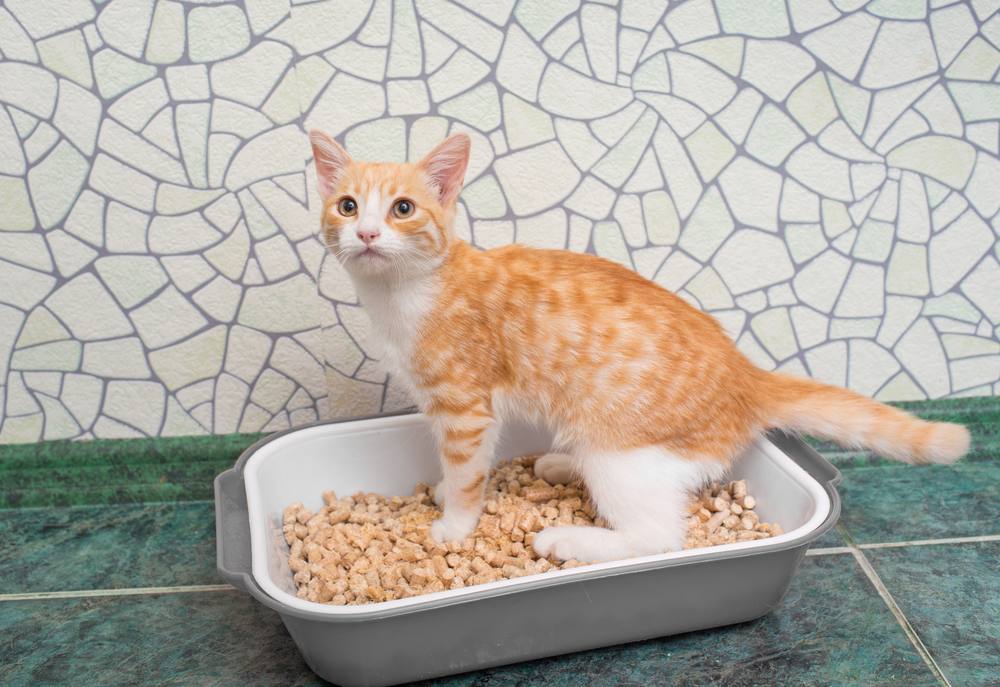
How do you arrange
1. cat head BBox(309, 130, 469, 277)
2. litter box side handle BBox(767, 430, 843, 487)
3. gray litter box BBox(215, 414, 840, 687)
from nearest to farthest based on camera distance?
gray litter box BBox(215, 414, 840, 687), cat head BBox(309, 130, 469, 277), litter box side handle BBox(767, 430, 843, 487)

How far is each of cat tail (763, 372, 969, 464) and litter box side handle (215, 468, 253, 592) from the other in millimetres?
764

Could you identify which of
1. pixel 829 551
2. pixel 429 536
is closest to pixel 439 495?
pixel 429 536

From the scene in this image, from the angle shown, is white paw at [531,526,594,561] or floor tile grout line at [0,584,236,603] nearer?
white paw at [531,526,594,561]

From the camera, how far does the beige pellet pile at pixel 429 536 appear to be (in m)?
1.02

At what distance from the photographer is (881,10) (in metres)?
1.26

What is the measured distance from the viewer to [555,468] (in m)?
1.27

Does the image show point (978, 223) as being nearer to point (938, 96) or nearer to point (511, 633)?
point (938, 96)

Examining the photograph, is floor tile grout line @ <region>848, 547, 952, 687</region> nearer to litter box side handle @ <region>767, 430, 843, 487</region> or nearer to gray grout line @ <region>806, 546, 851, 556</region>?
gray grout line @ <region>806, 546, 851, 556</region>

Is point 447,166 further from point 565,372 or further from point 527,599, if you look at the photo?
point 527,599

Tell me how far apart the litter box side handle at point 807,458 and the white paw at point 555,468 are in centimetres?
32

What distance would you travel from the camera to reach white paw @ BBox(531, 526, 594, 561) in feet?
3.38

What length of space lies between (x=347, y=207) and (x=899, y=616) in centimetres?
94

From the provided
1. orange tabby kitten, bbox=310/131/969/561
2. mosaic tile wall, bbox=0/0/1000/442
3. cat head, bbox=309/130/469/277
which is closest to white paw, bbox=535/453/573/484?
orange tabby kitten, bbox=310/131/969/561

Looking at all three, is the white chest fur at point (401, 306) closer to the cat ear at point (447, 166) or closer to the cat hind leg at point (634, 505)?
the cat ear at point (447, 166)
